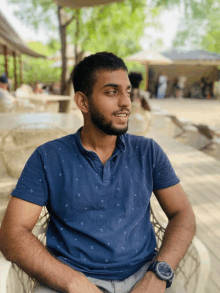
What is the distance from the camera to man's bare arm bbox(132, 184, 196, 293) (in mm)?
1162

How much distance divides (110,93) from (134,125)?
3494 mm

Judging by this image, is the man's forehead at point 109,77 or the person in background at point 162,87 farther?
the person in background at point 162,87

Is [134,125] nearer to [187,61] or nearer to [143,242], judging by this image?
[143,242]

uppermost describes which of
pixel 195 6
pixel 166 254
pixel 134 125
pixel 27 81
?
pixel 195 6

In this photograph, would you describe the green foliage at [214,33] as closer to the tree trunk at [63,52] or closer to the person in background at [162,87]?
the person in background at [162,87]

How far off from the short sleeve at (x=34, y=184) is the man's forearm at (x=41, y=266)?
0.13 m

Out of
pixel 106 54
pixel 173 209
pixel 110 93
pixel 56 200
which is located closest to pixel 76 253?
pixel 56 200

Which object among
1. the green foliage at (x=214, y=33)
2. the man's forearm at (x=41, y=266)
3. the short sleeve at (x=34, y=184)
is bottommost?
the man's forearm at (x=41, y=266)

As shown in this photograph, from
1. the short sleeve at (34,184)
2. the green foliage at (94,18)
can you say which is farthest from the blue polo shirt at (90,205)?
the green foliage at (94,18)

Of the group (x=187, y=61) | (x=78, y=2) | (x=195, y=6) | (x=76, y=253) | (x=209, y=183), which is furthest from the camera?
(x=187, y=61)

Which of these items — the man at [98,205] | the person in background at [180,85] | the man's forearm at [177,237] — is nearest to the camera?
the man at [98,205]

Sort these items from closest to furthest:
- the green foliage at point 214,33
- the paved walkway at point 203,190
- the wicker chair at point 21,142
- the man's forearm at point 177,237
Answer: the man's forearm at point 177,237 → the paved walkway at point 203,190 → the wicker chair at point 21,142 → the green foliage at point 214,33

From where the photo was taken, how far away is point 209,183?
13.5 feet

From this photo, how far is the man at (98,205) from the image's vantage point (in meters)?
1.14
